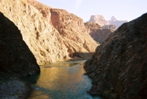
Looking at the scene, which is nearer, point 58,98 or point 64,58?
point 58,98

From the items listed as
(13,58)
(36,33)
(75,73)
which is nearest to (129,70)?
(13,58)

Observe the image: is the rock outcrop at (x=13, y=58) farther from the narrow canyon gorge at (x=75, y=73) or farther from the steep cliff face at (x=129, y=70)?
the steep cliff face at (x=129, y=70)

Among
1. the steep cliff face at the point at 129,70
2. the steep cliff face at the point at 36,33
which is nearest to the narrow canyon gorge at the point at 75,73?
the steep cliff face at the point at 129,70

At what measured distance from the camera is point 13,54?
5956 cm

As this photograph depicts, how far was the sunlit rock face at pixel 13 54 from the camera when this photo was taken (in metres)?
55.6

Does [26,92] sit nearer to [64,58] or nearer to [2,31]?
[2,31]

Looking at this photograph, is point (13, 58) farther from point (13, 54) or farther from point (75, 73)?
point (75, 73)

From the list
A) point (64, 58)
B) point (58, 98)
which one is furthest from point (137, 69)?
point (64, 58)

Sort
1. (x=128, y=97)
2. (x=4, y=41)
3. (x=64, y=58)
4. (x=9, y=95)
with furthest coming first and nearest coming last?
1. (x=64, y=58)
2. (x=4, y=41)
3. (x=9, y=95)
4. (x=128, y=97)

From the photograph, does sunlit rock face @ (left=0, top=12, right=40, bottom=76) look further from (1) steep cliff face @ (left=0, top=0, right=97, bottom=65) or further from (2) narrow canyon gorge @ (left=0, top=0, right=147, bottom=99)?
(1) steep cliff face @ (left=0, top=0, right=97, bottom=65)

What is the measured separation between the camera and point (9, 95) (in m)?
35.4

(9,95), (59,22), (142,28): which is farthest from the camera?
→ (59,22)

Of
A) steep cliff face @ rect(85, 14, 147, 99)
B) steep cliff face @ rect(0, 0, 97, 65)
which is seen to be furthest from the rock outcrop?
steep cliff face @ rect(0, 0, 97, 65)

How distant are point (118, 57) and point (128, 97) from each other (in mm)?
14638
